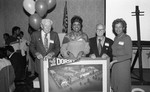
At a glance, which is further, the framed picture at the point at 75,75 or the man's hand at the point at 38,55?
the man's hand at the point at 38,55

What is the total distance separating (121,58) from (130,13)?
245cm

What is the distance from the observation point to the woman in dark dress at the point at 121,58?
298 cm

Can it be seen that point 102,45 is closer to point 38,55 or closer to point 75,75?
point 75,75

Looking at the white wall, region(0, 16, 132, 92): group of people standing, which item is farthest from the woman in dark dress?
the white wall

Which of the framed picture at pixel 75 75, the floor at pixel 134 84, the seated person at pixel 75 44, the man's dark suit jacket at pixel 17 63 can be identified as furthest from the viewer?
the man's dark suit jacket at pixel 17 63

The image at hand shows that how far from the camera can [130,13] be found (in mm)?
5000

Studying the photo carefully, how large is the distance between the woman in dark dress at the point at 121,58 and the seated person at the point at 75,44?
0.50m

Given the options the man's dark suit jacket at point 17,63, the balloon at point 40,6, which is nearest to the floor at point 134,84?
the man's dark suit jacket at point 17,63

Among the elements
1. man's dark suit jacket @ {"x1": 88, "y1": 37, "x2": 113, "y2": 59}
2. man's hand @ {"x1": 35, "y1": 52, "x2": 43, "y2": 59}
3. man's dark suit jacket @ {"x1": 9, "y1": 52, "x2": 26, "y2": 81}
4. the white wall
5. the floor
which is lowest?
the floor

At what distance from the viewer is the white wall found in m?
4.95

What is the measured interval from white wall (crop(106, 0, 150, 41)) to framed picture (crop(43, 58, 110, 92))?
2.58m

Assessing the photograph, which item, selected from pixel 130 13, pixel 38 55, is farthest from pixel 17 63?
pixel 130 13

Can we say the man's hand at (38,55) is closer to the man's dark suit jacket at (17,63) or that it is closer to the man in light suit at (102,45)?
the man in light suit at (102,45)

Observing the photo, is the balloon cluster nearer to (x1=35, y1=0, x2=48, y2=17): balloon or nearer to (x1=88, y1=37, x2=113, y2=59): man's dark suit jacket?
(x1=35, y1=0, x2=48, y2=17): balloon
